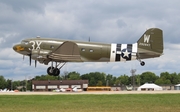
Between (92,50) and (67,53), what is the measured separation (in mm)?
3084

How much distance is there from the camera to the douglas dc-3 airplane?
37.0m

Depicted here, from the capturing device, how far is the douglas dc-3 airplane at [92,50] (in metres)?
37.0

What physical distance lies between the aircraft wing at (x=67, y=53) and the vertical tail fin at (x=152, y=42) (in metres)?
7.56

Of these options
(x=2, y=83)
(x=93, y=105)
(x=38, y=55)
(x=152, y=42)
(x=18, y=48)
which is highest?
(x=152, y=42)

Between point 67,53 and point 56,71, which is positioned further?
point 56,71

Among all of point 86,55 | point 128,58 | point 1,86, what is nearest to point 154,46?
point 128,58

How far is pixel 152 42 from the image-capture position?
3850cm

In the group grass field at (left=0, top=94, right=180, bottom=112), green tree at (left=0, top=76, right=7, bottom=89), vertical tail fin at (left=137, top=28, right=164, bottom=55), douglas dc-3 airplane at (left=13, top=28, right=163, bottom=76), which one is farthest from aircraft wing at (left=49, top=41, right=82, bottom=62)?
green tree at (left=0, top=76, right=7, bottom=89)

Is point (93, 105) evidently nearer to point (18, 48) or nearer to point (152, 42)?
point (152, 42)

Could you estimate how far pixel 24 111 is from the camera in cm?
3259

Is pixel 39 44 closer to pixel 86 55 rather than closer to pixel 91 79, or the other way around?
pixel 86 55

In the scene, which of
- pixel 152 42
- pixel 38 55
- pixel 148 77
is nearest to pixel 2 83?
pixel 148 77

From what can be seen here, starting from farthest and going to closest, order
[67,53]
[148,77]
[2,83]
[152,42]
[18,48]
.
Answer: [2,83]
[148,77]
[152,42]
[18,48]
[67,53]

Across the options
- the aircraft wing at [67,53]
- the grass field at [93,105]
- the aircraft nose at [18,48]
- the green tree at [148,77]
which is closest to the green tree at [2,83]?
the green tree at [148,77]
